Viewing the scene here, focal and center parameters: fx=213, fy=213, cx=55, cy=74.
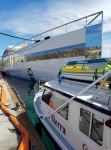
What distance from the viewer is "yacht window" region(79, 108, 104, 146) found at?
3.95 m

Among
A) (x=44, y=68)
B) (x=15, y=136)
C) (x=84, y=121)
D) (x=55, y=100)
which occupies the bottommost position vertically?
(x=15, y=136)

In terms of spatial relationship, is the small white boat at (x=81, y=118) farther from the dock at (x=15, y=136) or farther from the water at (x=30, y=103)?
the water at (x=30, y=103)

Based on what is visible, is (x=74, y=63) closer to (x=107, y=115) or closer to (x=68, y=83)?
(x=68, y=83)

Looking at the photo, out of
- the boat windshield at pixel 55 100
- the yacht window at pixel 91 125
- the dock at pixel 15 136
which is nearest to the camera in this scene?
the yacht window at pixel 91 125

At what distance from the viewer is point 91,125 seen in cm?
415

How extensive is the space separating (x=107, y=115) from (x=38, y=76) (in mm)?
19310

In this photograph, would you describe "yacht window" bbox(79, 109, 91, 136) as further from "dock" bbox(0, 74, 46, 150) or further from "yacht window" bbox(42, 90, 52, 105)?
"yacht window" bbox(42, 90, 52, 105)

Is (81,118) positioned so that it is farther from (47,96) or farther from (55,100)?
(47,96)

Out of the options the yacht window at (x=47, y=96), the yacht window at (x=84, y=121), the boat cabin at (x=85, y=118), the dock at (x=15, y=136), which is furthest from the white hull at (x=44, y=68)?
the yacht window at (x=84, y=121)

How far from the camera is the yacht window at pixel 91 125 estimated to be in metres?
3.95

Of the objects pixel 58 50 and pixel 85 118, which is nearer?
pixel 85 118

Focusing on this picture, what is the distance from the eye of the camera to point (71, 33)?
17.0 meters

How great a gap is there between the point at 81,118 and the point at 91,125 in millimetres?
548

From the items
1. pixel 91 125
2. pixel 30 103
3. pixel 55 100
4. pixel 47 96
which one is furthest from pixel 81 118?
pixel 30 103
